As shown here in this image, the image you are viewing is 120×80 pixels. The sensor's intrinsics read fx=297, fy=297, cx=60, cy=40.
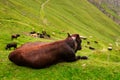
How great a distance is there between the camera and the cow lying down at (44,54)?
66.2ft

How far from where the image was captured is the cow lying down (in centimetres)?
2019

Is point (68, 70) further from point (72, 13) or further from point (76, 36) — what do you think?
point (72, 13)

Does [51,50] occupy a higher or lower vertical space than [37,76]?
higher

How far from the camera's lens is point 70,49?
817 inches

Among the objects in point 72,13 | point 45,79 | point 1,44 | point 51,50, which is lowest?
point 72,13

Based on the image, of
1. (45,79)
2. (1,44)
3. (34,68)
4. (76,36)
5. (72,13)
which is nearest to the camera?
(45,79)

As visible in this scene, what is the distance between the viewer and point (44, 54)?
66.7 feet

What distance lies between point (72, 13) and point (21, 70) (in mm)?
Answer: 161603

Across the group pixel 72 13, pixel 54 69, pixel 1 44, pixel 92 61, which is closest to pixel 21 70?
pixel 54 69

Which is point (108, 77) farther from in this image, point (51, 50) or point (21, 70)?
point (21, 70)

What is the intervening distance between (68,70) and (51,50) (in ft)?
6.10

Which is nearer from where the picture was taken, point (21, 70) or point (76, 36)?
point (21, 70)

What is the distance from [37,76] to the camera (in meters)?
19.5

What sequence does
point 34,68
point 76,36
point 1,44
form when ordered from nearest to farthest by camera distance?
point 34,68
point 76,36
point 1,44
